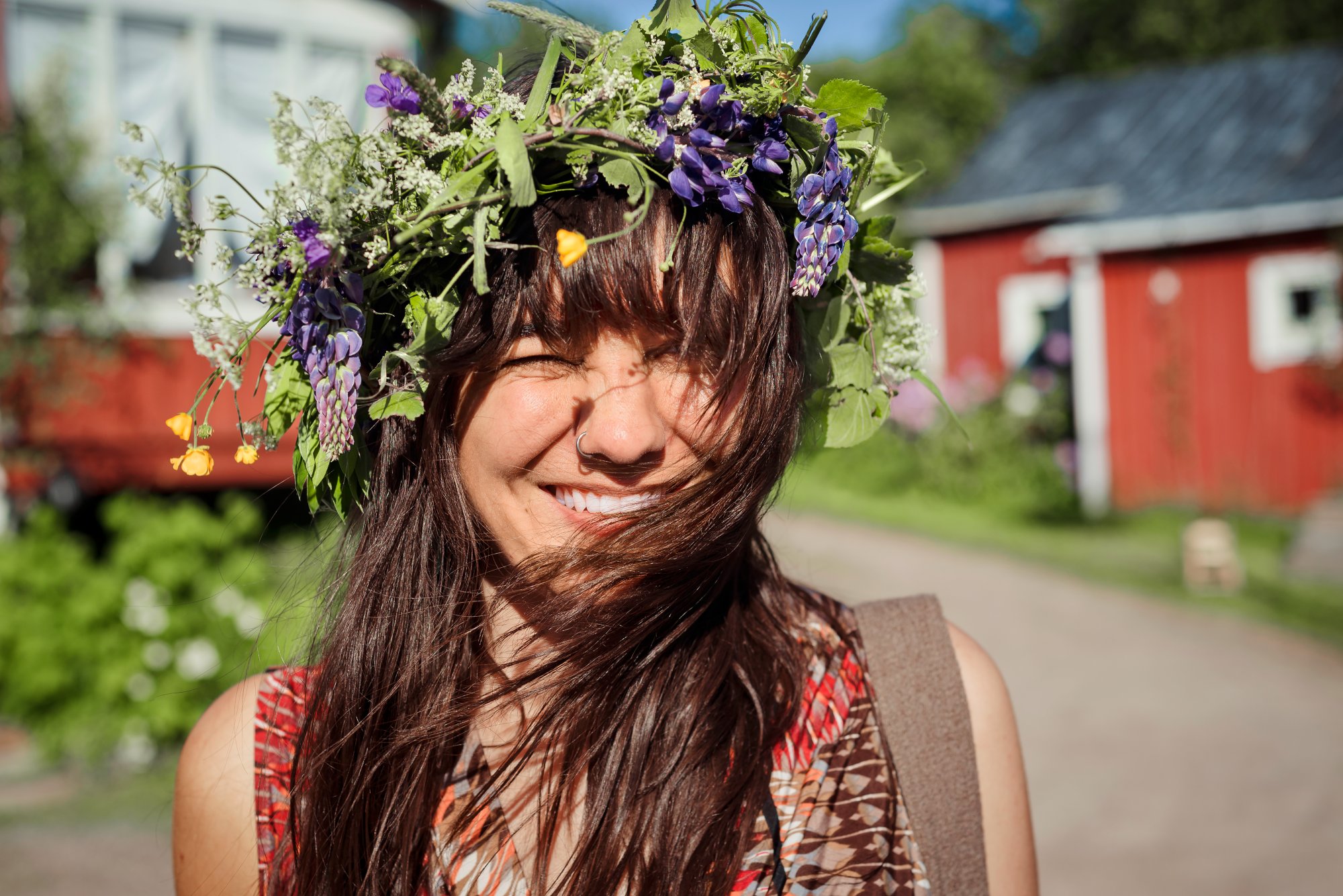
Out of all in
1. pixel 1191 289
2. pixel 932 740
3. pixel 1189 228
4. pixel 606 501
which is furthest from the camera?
pixel 1191 289

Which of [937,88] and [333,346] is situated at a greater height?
[937,88]

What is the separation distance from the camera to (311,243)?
1.32 m

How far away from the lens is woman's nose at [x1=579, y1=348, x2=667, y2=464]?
56.4 inches

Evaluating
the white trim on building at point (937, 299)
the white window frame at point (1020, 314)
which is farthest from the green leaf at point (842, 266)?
the white trim on building at point (937, 299)

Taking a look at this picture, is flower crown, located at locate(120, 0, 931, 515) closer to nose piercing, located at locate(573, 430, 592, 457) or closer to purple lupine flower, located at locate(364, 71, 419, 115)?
purple lupine flower, located at locate(364, 71, 419, 115)

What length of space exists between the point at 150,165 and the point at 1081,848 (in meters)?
4.84

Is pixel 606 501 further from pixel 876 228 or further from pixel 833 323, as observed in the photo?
pixel 876 228

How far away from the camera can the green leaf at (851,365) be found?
1742 mm

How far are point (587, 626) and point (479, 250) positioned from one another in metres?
0.56

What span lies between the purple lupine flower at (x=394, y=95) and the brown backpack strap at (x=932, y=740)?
1.04 metres

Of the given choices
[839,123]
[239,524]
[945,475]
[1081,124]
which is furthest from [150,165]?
[1081,124]

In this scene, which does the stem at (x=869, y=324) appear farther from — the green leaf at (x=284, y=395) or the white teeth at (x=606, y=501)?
the green leaf at (x=284, y=395)

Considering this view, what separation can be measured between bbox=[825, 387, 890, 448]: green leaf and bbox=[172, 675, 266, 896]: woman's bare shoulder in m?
1.05

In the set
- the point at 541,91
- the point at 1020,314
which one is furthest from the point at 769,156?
the point at 1020,314
